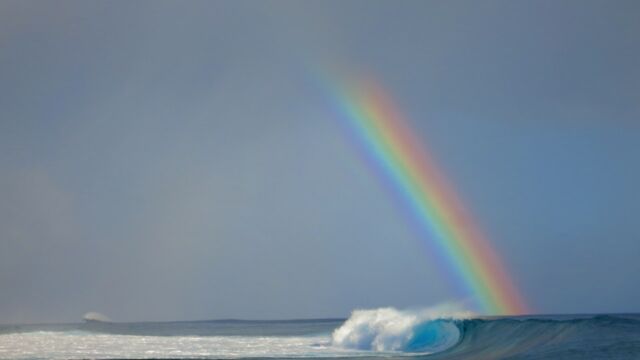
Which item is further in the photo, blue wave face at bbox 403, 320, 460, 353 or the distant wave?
blue wave face at bbox 403, 320, 460, 353

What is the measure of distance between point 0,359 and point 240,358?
34.9 ft

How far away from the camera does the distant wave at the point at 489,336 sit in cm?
3788

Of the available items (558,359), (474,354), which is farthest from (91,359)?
(558,359)

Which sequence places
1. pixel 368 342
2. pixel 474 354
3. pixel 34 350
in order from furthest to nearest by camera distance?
pixel 368 342 → pixel 34 350 → pixel 474 354

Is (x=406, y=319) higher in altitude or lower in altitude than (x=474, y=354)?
higher

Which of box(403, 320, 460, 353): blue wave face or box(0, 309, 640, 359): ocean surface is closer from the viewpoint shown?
box(0, 309, 640, 359): ocean surface

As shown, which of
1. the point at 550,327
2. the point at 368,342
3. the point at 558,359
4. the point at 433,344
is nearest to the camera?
the point at 558,359

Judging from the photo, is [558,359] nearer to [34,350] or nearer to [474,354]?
[474,354]

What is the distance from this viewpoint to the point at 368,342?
59812mm

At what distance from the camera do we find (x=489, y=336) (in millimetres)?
50531

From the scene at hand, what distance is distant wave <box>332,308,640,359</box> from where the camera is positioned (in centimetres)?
3788

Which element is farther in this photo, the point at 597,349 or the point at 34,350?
the point at 34,350

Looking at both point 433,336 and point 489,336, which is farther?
point 433,336

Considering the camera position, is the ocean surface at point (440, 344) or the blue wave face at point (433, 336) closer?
the ocean surface at point (440, 344)
